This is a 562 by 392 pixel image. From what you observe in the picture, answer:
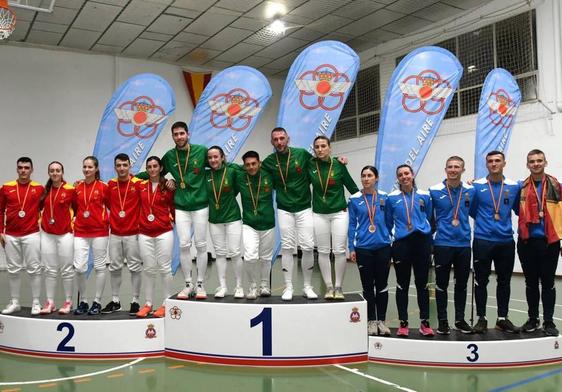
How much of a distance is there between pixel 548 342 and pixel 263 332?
8.68ft

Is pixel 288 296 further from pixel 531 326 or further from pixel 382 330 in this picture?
pixel 531 326

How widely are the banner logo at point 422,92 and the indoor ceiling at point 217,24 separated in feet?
16.8

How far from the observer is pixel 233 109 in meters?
6.80

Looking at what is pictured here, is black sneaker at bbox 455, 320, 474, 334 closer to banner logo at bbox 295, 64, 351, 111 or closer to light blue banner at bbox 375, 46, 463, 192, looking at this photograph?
light blue banner at bbox 375, 46, 463, 192

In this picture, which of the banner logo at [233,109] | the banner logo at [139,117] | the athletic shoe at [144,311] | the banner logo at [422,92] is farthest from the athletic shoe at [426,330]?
the banner logo at [139,117]

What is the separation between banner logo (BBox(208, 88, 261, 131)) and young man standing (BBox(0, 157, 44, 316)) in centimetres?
256

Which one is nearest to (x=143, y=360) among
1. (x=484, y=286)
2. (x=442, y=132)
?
(x=484, y=286)

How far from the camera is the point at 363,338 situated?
4.53 metres

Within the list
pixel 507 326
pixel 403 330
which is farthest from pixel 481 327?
pixel 403 330

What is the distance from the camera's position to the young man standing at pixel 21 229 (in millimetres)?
5195

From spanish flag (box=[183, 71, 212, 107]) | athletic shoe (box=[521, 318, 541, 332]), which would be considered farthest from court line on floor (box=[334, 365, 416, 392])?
spanish flag (box=[183, 71, 212, 107])

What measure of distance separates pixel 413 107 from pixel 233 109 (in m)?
2.47

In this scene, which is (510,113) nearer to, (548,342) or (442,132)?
(548,342)

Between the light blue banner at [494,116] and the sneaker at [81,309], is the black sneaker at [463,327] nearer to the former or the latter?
the light blue banner at [494,116]
